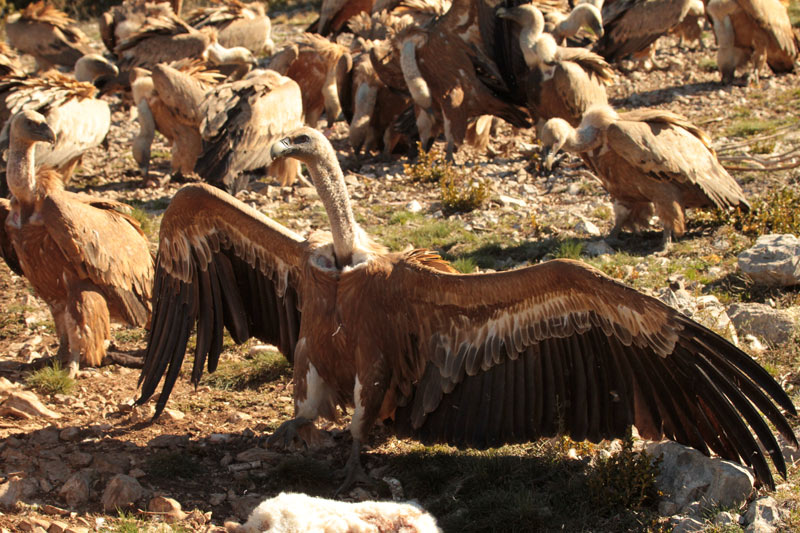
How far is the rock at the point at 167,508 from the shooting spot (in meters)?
4.30

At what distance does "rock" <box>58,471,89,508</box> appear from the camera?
4.40 metres

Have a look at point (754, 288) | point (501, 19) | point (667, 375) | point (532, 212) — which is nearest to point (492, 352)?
point (667, 375)

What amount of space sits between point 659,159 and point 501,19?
13.8 ft

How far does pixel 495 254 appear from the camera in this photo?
773 centimetres

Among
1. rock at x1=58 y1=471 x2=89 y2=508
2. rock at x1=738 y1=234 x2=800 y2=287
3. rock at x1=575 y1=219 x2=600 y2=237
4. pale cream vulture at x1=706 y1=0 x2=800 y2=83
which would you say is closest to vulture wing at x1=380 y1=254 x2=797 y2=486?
rock at x1=58 y1=471 x2=89 y2=508

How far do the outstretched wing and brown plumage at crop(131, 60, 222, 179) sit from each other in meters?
4.77

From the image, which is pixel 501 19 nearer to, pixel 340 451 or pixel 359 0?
pixel 359 0

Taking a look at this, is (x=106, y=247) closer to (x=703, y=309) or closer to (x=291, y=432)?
(x=291, y=432)

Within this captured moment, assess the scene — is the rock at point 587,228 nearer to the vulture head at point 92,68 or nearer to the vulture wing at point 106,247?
the vulture wing at point 106,247

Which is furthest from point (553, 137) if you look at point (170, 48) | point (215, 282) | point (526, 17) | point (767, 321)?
point (170, 48)

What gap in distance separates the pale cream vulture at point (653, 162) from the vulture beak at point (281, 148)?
11.6 feet

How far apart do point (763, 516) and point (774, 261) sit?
289 centimetres

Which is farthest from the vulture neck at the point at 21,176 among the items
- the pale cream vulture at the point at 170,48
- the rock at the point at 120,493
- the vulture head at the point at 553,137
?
the pale cream vulture at the point at 170,48

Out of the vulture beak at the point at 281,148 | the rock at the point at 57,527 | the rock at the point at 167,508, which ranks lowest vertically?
the rock at the point at 167,508
